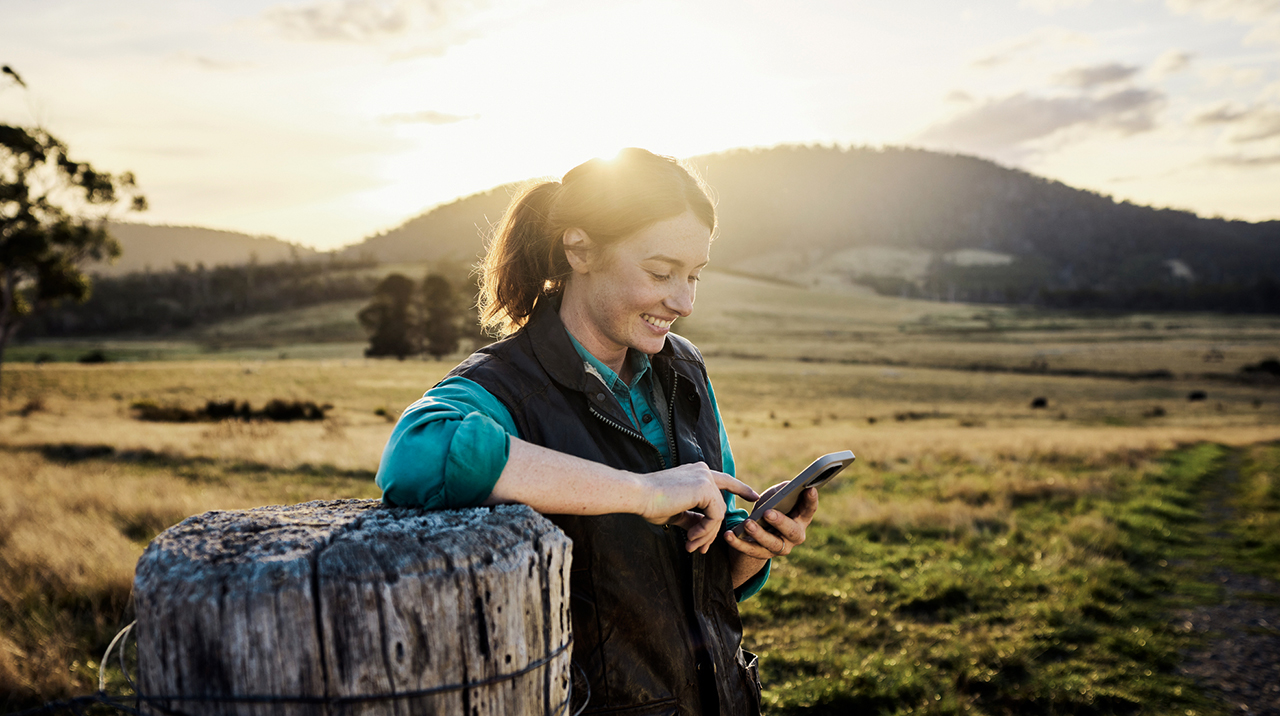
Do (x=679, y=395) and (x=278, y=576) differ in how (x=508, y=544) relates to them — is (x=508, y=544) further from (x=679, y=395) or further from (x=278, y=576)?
(x=679, y=395)

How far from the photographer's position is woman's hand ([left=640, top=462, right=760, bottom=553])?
1751 millimetres

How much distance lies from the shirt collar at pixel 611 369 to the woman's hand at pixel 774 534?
23.6 inches

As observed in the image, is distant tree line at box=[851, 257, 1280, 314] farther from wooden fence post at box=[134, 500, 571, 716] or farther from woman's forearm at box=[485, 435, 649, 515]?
wooden fence post at box=[134, 500, 571, 716]

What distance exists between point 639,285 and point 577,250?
0.27 metres

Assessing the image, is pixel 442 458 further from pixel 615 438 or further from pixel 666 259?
pixel 666 259

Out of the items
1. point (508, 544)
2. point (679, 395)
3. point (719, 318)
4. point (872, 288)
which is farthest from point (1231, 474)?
point (872, 288)

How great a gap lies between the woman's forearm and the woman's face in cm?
67

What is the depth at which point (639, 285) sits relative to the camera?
2.20m

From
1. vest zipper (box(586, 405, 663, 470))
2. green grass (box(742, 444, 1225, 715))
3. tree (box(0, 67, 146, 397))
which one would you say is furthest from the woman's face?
tree (box(0, 67, 146, 397))

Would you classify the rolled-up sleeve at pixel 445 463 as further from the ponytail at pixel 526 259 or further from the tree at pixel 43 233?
the tree at pixel 43 233

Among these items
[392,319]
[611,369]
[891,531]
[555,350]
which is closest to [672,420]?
[611,369]

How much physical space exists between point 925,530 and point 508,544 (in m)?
9.27

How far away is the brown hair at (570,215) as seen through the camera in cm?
218

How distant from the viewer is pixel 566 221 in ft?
7.54
